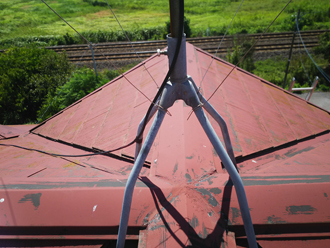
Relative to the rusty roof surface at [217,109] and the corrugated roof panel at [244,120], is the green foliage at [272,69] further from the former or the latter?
the corrugated roof panel at [244,120]

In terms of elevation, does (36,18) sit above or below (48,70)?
above

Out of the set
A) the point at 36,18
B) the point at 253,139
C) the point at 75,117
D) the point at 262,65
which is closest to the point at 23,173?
the point at 75,117

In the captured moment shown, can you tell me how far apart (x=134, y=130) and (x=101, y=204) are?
5.98 ft

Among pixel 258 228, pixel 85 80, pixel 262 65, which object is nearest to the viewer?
pixel 258 228

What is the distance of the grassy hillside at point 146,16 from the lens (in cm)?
2752

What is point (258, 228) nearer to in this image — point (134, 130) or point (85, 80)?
point (134, 130)

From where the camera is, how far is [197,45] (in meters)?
21.4

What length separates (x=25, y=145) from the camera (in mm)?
5230

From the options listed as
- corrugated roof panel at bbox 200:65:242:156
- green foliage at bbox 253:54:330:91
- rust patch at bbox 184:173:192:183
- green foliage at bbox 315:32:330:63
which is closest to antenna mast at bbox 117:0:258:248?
rust patch at bbox 184:173:192:183

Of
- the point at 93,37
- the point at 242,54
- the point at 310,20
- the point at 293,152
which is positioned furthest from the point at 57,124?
the point at 310,20

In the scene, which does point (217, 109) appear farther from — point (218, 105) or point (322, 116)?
point (322, 116)

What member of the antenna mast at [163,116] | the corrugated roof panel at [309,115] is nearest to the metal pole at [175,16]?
the antenna mast at [163,116]

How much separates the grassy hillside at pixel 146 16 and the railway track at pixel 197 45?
12.0 feet

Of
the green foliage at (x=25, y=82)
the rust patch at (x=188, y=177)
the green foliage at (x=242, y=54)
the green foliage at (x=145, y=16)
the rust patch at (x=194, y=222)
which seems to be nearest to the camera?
the rust patch at (x=194, y=222)
